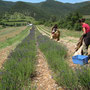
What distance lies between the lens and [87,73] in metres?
3.23

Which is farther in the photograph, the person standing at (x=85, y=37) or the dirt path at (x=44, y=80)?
the person standing at (x=85, y=37)

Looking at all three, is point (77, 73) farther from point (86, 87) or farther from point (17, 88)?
point (17, 88)

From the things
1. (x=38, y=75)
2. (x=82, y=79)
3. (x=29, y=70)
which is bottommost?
(x=38, y=75)

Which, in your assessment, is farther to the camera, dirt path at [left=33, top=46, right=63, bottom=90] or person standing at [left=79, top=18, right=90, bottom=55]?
person standing at [left=79, top=18, right=90, bottom=55]

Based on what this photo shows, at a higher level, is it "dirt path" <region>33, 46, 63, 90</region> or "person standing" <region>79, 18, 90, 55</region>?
"person standing" <region>79, 18, 90, 55</region>

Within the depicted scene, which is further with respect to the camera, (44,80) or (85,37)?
(85,37)

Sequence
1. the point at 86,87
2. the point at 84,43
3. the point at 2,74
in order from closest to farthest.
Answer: the point at 86,87, the point at 2,74, the point at 84,43

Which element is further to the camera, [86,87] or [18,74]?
[18,74]

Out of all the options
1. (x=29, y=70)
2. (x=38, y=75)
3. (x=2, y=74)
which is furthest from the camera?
(x=38, y=75)

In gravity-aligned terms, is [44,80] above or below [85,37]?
below

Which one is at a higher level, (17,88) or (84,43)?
(84,43)

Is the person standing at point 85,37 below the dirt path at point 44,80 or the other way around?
the other way around

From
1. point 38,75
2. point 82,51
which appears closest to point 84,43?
point 82,51

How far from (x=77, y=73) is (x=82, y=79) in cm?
17
